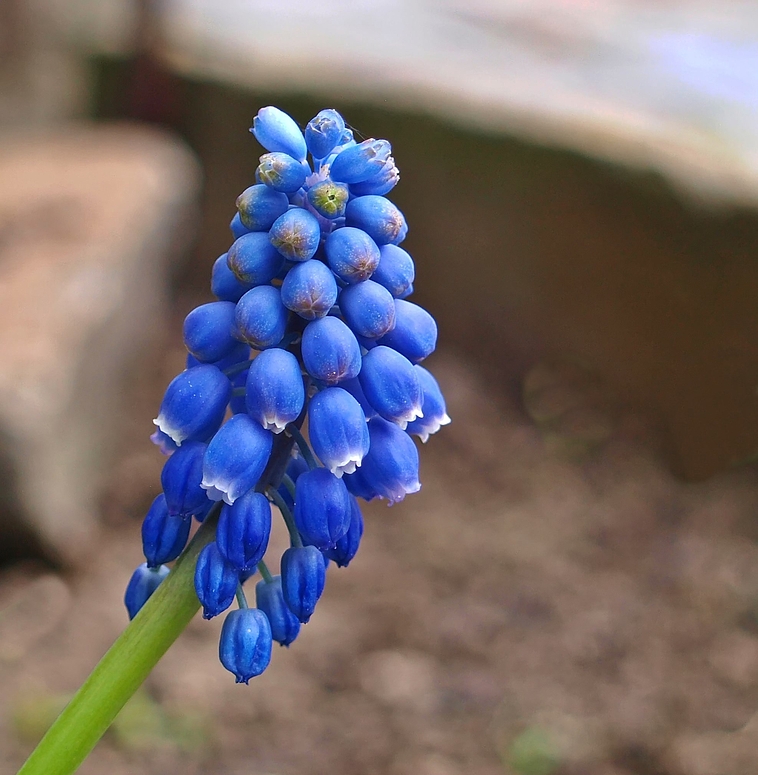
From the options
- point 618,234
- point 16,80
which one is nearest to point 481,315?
point 618,234

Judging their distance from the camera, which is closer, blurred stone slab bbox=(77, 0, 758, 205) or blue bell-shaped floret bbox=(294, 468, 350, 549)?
blue bell-shaped floret bbox=(294, 468, 350, 549)

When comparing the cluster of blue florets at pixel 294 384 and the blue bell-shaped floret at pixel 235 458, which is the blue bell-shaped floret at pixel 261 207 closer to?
the cluster of blue florets at pixel 294 384

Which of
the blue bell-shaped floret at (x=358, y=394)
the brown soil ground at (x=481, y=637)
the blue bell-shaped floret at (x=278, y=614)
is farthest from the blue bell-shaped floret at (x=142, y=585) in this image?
the brown soil ground at (x=481, y=637)

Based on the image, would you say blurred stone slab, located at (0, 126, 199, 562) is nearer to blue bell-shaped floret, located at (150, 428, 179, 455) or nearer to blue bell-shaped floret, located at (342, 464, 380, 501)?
blue bell-shaped floret, located at (150, 428, 179, 455)

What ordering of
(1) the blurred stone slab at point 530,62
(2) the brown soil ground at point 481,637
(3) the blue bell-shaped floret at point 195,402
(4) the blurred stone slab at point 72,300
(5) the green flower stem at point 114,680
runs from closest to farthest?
(5) the green flower stem at point 114,680 < (3) the blue bell-shaped floret at point 195,402 < (2) the brown soil ground at point 481,637 < (4) the blurred stone slab at point 72,300 < (1) the blurred stone slab at point 530,62

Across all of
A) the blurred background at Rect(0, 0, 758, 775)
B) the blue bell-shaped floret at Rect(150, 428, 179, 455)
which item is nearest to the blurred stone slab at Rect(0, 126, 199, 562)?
the blurred background at Rect(0, 0, 758, 775)

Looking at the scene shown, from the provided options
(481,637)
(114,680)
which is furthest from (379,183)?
(481,637)
